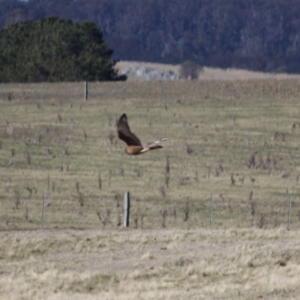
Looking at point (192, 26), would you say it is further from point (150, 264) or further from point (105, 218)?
point (150, 264)

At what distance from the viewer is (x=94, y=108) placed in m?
48.0

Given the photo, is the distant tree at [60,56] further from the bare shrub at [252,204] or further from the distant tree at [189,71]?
the bare shrub at [252,204]

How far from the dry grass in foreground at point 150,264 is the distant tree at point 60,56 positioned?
3981 centimetres

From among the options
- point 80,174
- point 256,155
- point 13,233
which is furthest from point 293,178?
point 13,233

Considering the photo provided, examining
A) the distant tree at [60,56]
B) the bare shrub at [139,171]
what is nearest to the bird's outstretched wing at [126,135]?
the bare shrub at [139,171]

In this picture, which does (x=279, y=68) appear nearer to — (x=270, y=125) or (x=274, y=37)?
(x=274, y=37)

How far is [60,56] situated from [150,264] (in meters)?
45.0

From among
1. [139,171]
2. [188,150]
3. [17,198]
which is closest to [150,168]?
[139,171]

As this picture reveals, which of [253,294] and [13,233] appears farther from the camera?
[13,233]

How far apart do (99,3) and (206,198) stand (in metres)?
129

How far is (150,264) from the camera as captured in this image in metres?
20.0

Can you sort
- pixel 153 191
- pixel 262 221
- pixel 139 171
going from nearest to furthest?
pixel 262 221 → pixel 153 191 → pixel 139 171

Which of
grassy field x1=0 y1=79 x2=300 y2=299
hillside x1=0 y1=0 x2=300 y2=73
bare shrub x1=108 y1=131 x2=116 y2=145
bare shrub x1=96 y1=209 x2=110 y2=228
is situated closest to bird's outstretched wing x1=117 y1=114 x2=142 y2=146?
grassy field x1=0 y1=79 x2=300 y2=299

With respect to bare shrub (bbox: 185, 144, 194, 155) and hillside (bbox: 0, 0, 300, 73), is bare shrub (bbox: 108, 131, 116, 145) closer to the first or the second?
bare shrub (bbox: 185, 144, 194, 155)
